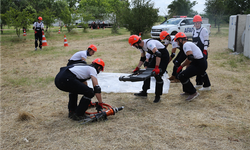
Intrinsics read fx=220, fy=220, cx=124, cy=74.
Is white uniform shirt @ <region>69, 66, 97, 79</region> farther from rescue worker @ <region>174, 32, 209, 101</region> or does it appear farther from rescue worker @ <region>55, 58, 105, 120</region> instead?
rescue worker @ <region>174, 32, 209, 101</region>

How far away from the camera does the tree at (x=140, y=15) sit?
17.1 m

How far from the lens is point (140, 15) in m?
17.2

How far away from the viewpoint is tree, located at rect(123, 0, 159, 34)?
17.1 meters

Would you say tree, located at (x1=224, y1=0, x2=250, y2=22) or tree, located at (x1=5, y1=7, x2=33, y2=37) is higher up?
tree, located at (x1=224, y1=0, x2=250, y2=22)

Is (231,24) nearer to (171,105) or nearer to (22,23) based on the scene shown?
(171,105)

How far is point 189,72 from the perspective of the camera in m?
4.91

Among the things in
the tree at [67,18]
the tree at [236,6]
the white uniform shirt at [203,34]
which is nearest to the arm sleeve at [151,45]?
the white uniform shirt at [203,34]

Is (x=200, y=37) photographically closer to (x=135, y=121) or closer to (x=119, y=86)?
(x=119, y=86)

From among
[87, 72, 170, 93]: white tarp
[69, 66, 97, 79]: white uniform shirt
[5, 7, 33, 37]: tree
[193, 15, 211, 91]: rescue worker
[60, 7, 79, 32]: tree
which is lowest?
[87, 72, 170, 93]: white tarp

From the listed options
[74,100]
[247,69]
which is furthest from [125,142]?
[247,69]

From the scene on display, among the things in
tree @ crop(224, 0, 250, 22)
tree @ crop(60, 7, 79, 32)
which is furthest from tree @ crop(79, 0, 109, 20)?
tree @ crop(224, 0, 250, 22)

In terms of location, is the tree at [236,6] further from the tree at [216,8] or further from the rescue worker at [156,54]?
the rescue worker at [156,54]

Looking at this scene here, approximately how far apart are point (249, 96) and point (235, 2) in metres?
33.5

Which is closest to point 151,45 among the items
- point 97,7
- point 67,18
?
point 67,18
